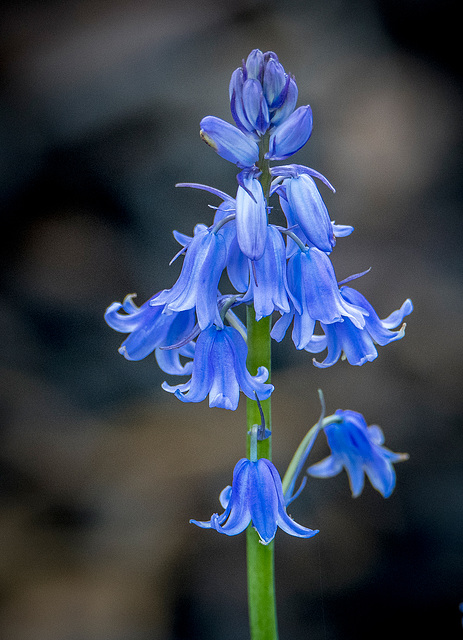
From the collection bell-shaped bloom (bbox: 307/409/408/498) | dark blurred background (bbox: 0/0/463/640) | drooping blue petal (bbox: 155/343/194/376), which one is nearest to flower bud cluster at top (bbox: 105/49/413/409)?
drooping blue petal (bbox: 155/343/194/376)

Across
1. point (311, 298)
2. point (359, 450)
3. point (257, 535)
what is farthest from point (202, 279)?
point (359, 450)

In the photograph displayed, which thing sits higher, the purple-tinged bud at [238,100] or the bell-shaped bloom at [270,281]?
the purple-tinged bud at [238,100]

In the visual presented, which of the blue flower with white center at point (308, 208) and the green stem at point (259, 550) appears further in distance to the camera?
the green stem at point (259, 550)

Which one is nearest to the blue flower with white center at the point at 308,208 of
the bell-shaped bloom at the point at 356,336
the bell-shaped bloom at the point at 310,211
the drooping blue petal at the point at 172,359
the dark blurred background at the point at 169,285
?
the bell-shaped bloom at the point at 310,211

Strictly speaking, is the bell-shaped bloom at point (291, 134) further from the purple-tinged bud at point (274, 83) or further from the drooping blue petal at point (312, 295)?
the drooping blue petal at point (312, 295)

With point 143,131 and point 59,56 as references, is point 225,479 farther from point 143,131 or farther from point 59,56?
point 59,56

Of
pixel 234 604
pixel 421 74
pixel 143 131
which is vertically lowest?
pixel 234 604

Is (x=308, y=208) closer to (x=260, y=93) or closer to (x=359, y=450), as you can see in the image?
(x=260, y=93)

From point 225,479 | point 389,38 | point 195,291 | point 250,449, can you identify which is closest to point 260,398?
point 250,449
